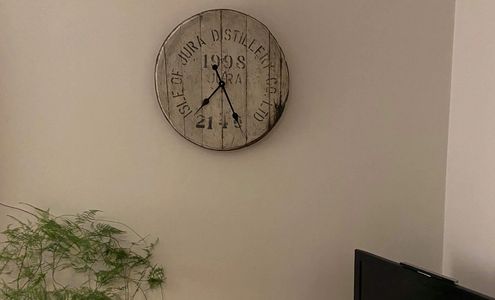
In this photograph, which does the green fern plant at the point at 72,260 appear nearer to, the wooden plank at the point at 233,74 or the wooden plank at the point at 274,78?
the wooden plank at the point at 233,74

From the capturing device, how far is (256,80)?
1594 millimetres

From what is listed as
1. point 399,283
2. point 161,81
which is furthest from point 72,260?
point 399,283

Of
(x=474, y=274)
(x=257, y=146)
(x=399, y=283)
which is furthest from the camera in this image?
(x=257, y=146)

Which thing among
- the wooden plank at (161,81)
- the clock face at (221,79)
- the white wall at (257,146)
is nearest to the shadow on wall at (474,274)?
the white wall at (257,146)

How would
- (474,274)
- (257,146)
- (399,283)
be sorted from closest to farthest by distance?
1. (399,283)
2. (474,274)
3. (257,146)

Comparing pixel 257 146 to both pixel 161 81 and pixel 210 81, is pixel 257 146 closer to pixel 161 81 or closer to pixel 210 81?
pixel 210 81

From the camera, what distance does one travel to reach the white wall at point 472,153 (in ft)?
4.85

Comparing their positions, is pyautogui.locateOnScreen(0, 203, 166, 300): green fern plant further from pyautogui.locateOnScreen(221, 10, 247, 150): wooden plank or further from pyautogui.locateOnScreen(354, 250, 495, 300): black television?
pyautogui.locateOnScreen(354, 250, 495, 300): black television

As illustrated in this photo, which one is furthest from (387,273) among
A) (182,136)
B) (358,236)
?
(182,136)

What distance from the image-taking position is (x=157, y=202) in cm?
162

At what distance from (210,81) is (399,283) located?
0.88 metres

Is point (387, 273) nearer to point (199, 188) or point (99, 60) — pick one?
point (199, 188)

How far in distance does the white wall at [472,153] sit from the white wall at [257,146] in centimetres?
5

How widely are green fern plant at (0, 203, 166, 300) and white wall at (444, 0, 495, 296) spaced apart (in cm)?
108
